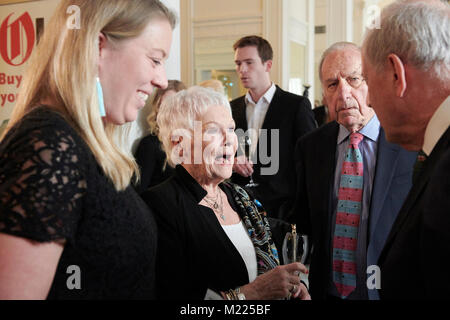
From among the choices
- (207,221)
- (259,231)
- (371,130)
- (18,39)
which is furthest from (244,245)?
(18,39)

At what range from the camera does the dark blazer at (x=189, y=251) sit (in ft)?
5.72

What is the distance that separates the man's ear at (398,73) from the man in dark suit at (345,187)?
76cm

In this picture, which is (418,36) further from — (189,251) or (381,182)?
(189,251)

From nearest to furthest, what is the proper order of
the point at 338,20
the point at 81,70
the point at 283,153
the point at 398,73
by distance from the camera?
the point at 81,70, the point at 398,73, the point at 283,153, the point at 338,20

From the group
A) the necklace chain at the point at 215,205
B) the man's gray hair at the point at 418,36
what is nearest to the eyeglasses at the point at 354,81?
the necklace chain at the point at 215,205

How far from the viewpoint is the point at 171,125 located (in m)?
2.14

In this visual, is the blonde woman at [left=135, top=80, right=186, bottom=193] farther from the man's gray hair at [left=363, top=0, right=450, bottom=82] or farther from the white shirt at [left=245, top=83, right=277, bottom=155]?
the man's gray hair at [left=363, top=0, right=450, bottom=82]

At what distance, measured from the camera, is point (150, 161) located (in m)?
2.72

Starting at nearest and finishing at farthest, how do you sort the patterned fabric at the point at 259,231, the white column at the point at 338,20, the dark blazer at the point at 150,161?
the patterned fabric at the point at 259,231, the dark blazer at the point at 150,161, the white column at the point at 338,20

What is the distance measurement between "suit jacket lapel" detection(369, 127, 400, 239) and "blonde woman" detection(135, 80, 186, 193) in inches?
48.3

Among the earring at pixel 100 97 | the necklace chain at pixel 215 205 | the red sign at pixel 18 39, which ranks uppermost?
the red sign at pixel 18 39

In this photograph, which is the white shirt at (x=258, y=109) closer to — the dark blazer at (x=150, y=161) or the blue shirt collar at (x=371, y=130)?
the dark blazer at (x=150, y=161)

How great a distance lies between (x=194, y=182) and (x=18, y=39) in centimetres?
162
